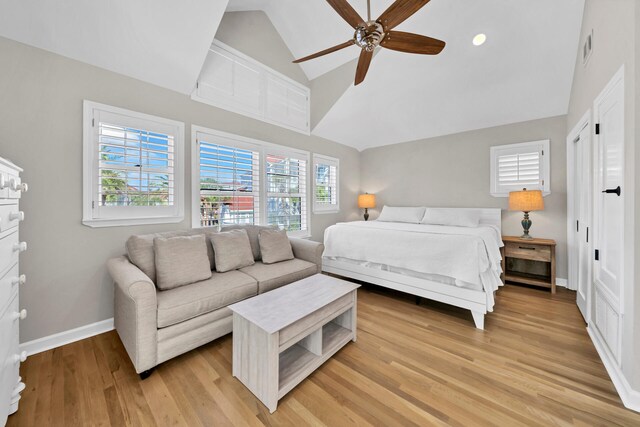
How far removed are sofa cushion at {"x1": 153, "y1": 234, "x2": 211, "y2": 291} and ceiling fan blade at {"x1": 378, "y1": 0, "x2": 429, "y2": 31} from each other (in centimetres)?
241

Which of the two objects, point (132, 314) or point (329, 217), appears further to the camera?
point (329, 217)

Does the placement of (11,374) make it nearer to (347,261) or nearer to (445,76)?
(347,261)

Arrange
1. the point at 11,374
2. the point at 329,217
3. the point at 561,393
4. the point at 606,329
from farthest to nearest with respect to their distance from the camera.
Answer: the point at 329,217
the point at 606,329
the point at 561,393
the point at 11,374

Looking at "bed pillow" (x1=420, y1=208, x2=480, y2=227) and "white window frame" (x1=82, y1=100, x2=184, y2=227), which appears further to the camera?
"bed pillow" (x1=420, y1=208, x2=480, y2=227)

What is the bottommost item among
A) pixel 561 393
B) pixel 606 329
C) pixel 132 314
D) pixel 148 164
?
pixel 561 393

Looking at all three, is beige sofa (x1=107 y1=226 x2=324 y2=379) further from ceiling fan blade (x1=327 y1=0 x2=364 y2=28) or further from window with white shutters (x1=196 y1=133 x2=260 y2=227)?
ceiling fan blade (x1=327 y1=0 x2=364 y2=28)

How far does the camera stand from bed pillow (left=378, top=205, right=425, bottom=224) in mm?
4297

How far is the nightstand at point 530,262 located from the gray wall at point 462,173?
0.88 feet

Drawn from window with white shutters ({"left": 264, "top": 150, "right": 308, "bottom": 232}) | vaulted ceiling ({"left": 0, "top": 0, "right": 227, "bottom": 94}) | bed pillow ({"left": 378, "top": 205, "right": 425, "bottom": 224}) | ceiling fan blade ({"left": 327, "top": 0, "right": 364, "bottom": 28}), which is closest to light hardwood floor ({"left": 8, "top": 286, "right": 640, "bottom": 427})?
window with white shutters ({"left": 264, "top": 150, "right": 308, "bottom": 232})

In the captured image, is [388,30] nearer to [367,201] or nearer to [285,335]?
[285,335]

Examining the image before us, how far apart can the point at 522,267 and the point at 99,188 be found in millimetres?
5453

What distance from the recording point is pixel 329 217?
15.6 ft

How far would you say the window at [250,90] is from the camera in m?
Result: 2.99

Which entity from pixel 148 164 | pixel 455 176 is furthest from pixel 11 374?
pixel 455 176
